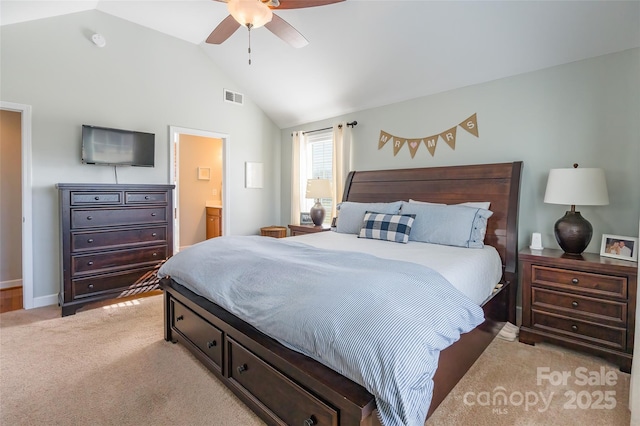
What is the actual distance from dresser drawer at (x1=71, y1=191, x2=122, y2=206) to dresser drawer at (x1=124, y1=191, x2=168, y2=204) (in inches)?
3.5

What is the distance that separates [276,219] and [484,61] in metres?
4.06

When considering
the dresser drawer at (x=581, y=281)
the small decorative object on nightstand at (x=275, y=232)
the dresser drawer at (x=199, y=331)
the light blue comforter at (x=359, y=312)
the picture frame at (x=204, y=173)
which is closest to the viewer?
the light blue comforter at (x=359, y=312)

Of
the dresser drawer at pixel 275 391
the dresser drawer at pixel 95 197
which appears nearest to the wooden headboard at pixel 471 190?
the dresser drawer at pixel 275 391

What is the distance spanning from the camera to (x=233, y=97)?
5113 millimetres

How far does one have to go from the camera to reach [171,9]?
3740mm

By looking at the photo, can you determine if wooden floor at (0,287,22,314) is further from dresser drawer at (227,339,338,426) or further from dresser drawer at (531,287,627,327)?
dresser drawer at (531,287,627,327)

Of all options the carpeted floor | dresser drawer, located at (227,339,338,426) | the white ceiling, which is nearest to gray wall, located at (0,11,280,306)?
the white ceiling

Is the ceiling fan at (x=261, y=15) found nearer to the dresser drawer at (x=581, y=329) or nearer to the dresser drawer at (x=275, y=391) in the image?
the dresser drawer at (x=275, y=391)

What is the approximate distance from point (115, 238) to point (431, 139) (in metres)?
3.86

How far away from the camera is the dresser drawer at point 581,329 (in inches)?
90.0

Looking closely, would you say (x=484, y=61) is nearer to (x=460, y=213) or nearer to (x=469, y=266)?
(x=460, y=213)

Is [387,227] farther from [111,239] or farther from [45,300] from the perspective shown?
[45,300]

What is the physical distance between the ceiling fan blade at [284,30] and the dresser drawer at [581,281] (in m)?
2.88

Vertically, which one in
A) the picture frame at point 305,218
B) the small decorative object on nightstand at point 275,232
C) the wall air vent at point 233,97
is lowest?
the small decorative object on nightstand at point 275,232
